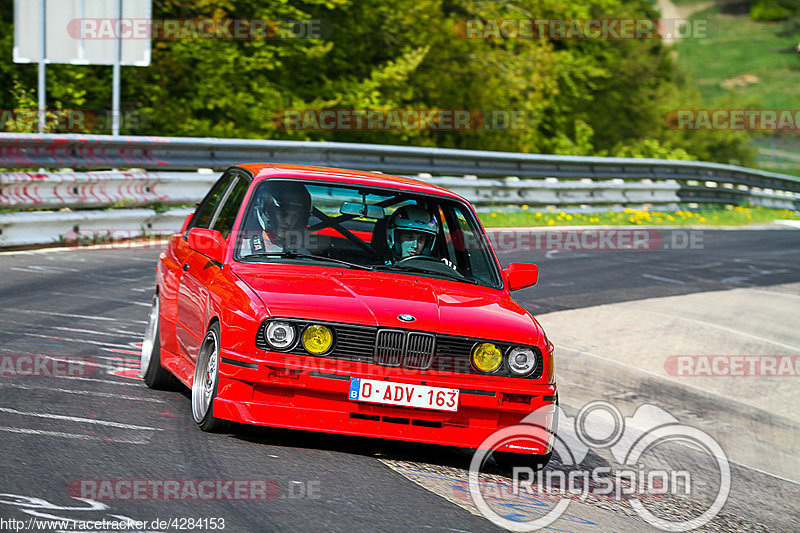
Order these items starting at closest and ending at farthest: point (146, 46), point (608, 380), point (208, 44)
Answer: point (608, 380) → point (146, 46) → point (208, 44)

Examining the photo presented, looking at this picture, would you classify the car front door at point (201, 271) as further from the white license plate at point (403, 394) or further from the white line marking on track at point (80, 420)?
the white license plate at point (403, 394)

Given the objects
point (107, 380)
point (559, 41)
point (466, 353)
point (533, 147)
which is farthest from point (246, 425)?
point (559, 41)

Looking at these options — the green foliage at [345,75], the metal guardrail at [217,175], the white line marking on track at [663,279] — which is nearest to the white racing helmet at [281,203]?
the metal guardrail at [217,175]

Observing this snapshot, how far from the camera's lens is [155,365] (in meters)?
7.24

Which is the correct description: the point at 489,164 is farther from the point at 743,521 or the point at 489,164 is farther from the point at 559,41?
the point at 559,41

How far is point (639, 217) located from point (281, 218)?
1670 centimetres

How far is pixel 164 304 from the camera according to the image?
7.41m

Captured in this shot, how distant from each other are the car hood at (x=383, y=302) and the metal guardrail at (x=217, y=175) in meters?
8.08

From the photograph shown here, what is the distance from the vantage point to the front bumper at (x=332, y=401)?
5.63 meters

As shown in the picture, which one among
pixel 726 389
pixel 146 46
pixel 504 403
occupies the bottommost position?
pixel 726 389

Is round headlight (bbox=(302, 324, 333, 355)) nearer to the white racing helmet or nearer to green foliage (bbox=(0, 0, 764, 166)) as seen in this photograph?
the white racing helmet

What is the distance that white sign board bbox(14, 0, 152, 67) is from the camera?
1866 centimetres

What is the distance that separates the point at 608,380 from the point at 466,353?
3.80 metres

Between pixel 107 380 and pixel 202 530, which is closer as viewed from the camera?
pixel 202 530
